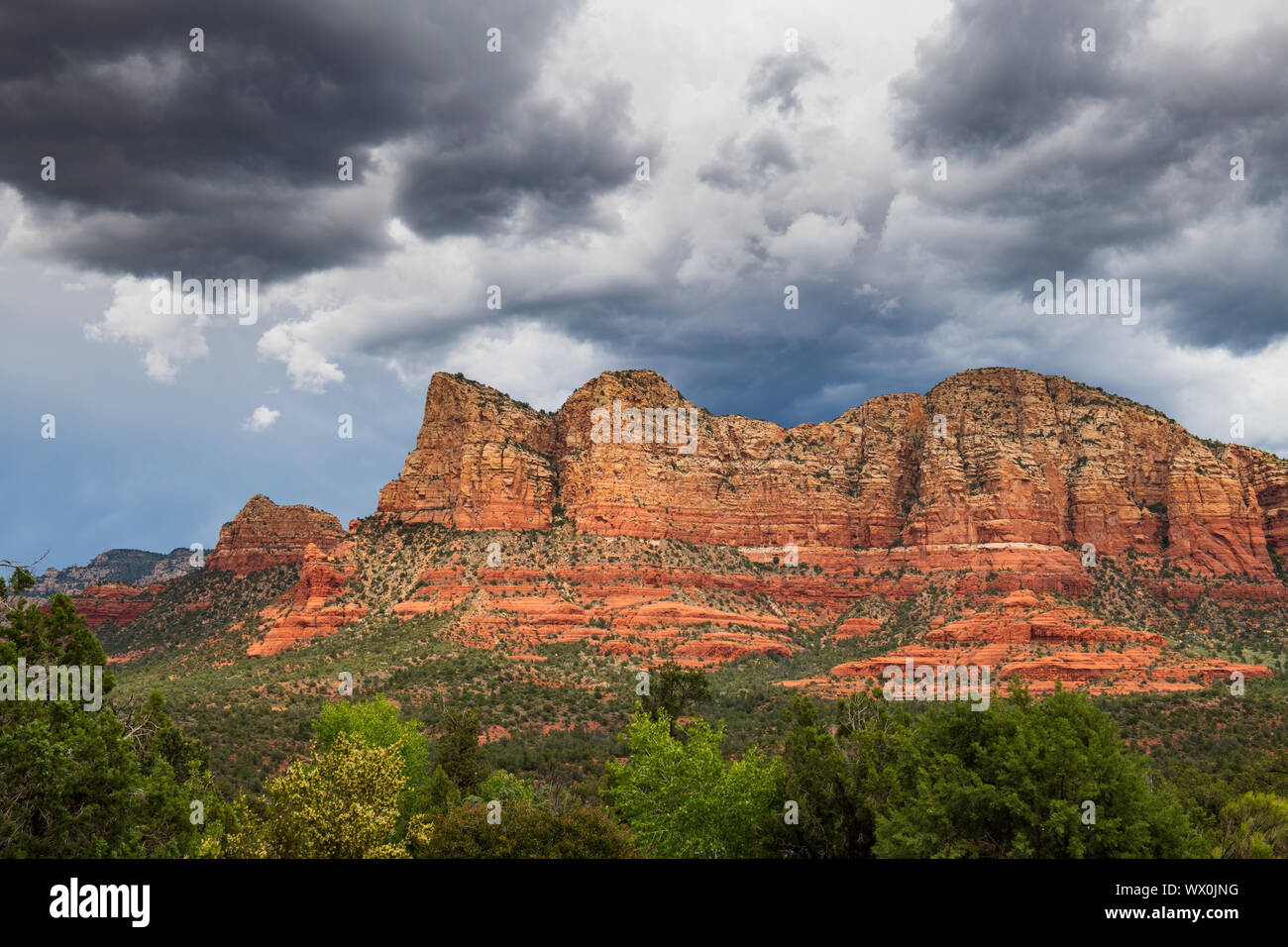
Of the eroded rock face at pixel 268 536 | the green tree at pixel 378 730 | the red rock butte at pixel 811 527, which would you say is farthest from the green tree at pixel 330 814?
the eroded rock face at pixel 268 536

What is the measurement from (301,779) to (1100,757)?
19.7 metres

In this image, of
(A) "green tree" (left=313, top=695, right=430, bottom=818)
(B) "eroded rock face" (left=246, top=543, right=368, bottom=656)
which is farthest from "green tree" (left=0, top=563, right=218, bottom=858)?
(B) "eroded rock face" (left=246, top=543, right=368, bottom=656)

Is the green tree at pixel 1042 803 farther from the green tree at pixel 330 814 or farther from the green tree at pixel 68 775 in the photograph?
the green tree at pixel 68 775

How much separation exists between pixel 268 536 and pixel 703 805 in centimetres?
13770

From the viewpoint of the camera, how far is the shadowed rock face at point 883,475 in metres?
114

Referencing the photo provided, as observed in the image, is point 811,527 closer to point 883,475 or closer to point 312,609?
point 883,475

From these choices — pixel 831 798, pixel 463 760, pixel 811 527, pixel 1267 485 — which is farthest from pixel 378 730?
pixel 1267 485

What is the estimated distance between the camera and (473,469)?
109500 millimetres

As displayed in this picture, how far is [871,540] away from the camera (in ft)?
431

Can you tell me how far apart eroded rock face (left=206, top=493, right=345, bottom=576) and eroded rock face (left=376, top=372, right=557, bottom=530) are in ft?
97.7

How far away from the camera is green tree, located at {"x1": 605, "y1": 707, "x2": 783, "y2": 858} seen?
25.4m

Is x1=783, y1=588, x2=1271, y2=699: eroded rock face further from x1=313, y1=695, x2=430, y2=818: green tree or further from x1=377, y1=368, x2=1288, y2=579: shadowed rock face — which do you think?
x1=313, y1=695, x2=430, y2=818: green tree
